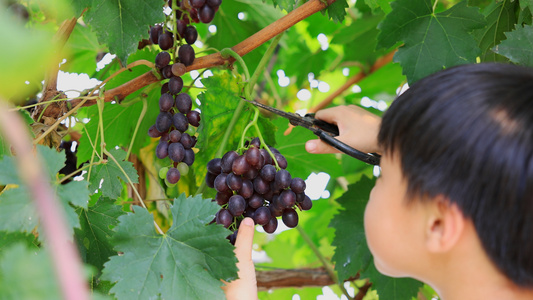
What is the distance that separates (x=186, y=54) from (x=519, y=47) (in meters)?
0.63

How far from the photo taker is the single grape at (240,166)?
2.63 feet

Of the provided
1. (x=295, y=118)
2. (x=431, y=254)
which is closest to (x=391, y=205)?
(x=431, y=254)

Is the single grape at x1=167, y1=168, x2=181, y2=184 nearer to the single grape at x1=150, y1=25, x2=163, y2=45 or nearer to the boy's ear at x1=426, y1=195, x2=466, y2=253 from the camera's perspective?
the single grape at x1=150, y1=25, x2=163, y2=45

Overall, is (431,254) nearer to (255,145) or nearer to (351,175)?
(255,145)

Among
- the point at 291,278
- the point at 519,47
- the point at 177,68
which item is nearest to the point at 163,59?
the point at 177,68

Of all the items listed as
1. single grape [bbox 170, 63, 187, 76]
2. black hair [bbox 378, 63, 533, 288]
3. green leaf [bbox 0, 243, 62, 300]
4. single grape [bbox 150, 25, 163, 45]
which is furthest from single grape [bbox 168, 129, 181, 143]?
green leaf [bbox 0, 243, 62, 300]

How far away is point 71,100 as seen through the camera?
98 centimetres

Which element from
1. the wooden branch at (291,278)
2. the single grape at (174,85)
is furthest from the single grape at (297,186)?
the wooden branch at (291,278)

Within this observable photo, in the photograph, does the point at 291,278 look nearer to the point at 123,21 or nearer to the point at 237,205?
the point at 237,205

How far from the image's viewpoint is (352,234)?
1.36 metres

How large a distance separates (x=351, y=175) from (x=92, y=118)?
99 centimetres

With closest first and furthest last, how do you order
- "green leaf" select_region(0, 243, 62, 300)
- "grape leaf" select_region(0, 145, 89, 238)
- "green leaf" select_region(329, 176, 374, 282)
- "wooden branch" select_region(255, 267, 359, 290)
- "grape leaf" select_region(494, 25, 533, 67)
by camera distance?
1. "green leaf" select_region(0, 243, 62, 300)
2. "grape leaf" select_region(0, 145, 89, 238)
3. "grape leaf" select_region(494, 25, 533, 67)
4. "green leaf" select_region(329, 176, 374, 282)
5. "wooden branch" select_region(255, 267, 359, 290)

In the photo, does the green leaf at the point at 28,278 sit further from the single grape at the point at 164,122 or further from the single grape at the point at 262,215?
the single grape at the point at 164,122

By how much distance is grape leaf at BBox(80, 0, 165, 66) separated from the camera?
92 cm
